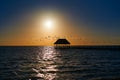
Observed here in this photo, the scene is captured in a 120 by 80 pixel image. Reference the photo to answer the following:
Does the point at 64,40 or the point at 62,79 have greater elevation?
the point at 64,40

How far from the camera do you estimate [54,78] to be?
2527 centimetres

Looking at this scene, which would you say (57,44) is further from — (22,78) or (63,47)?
(22,78)

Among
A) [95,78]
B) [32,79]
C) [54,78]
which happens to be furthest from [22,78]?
[95,78]

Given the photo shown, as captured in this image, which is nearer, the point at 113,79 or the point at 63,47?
the point at 113,79

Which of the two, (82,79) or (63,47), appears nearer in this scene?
(82,79)

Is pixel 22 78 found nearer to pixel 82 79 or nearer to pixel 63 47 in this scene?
pixel 82 79

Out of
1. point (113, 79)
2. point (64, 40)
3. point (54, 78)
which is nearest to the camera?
point (113, 79)

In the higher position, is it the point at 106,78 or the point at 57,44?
the point at 57,44

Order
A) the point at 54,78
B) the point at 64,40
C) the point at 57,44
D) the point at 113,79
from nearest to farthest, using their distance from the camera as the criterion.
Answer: the point at 113,79, the point at 54,78, the point at 64,40, the point at 57,44

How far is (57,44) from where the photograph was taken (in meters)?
120

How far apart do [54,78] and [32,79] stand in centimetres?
245

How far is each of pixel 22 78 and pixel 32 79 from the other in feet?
3.95

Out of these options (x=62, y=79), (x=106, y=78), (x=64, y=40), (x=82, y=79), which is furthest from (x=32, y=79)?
(x=64, y=40)

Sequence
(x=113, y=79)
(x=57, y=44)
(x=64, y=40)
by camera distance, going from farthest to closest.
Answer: (x=57, y=44) → (x=64, y=40) → (x=113, y=79)
